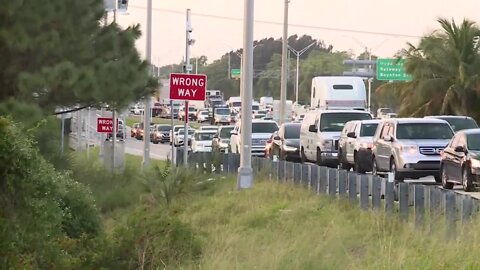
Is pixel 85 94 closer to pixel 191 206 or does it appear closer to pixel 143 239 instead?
pixel 191 206

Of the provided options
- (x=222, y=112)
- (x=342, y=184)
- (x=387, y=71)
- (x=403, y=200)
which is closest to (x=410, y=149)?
(x=342, y=184)

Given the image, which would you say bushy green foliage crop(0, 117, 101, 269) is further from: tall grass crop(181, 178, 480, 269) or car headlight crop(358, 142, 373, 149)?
car headlight crop(358, 142, 373, 149)

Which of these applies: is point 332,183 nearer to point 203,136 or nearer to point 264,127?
point 264,127

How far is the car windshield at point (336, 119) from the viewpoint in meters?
29.5

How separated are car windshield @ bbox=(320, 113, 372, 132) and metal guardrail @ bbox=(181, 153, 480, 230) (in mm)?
6337

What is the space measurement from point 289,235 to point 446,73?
33063mm

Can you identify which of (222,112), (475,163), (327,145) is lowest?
(475,163)

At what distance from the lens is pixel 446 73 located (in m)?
44.7

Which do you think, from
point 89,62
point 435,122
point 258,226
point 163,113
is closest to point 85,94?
point 89,62

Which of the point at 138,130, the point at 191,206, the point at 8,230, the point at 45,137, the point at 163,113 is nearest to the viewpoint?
the point at 8,230

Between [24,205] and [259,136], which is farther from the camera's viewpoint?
[259,136]

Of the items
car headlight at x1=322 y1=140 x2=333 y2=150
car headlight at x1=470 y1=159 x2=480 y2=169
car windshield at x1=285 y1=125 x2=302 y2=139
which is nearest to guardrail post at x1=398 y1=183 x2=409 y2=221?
car headlight at x1=470 y1=159 x2=480 y2=169

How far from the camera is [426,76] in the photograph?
44.8 meters

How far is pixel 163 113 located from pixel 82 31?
101777mm
